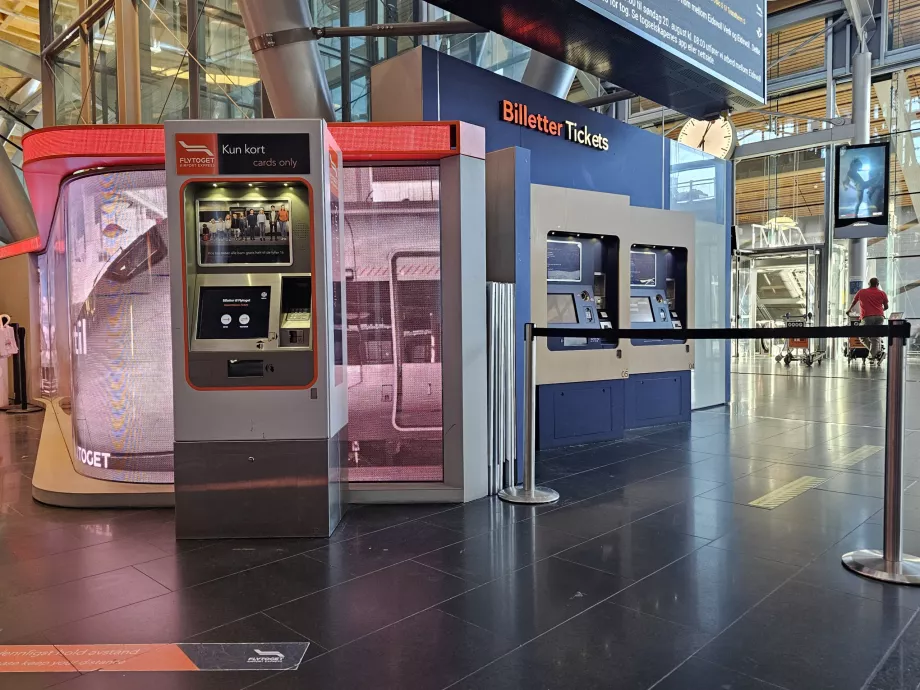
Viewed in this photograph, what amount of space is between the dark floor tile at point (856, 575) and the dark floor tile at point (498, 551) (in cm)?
111

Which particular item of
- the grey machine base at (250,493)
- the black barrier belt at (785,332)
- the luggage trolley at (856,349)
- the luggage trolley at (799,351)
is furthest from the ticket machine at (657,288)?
the luggage trolley at (856,349)

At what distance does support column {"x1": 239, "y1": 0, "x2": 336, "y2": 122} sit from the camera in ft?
19.0

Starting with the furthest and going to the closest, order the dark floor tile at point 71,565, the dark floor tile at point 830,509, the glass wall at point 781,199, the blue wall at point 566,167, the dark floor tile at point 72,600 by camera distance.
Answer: the glass wall at point 781,199
the blue wall at point 566,167
the dark floor tile at point 830,509
the dark floor tile at point 71,565
the dark floor tile at point 72,600

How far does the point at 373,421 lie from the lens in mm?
4242

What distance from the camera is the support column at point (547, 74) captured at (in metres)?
7.70

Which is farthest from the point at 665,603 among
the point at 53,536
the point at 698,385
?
the point at 698,385

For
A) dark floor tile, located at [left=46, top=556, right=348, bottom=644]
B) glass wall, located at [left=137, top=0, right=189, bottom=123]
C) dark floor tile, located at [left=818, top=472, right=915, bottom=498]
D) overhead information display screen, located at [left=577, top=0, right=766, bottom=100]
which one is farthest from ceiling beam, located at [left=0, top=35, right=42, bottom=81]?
dark floor tile, located at [left=818, top=472, right=915, bottom=498]

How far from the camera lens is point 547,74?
773 centimetres

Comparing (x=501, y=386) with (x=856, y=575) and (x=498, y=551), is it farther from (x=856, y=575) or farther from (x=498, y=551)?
(x=856, y=575)

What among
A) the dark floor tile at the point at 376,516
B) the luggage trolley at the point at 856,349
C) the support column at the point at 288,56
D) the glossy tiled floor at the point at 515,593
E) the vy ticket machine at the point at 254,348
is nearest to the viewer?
the glossy tiled floor at the point at 515,593

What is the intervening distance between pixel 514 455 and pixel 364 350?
126 cm

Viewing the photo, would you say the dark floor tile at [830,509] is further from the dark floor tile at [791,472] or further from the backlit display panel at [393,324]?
the backlit display panel at [393,324]

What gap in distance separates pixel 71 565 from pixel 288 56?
4510 millimetres

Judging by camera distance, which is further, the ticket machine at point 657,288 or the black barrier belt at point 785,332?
the ticket machine at point 657,288
